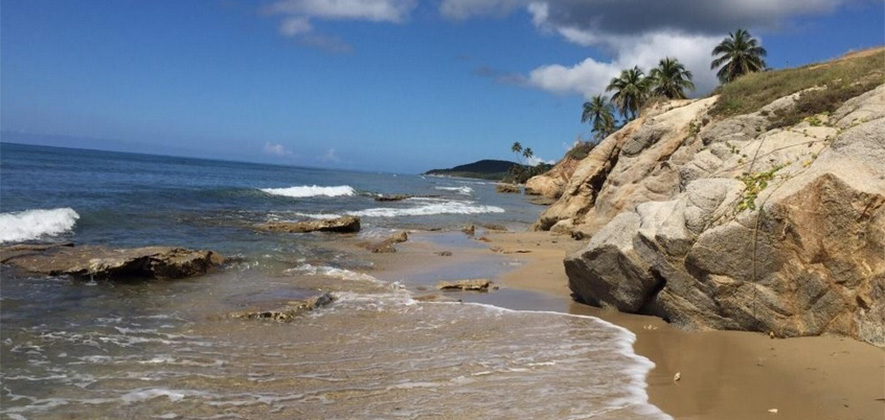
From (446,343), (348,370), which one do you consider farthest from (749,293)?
(348,370)

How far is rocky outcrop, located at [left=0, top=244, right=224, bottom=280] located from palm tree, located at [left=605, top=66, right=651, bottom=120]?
58.4 m

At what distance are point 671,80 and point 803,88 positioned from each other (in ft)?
160

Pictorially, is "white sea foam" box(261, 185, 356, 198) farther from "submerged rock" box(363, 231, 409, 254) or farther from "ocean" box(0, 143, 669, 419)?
"ocean" box(0, 143, 669, 419)

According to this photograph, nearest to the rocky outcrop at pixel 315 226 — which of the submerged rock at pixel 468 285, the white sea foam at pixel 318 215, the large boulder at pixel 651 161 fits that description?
the white sea foam at pixel 318 215

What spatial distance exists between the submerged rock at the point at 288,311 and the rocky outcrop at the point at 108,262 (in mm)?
4453

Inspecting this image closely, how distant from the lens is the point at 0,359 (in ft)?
25.6

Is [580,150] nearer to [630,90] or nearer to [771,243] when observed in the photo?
[630,90]

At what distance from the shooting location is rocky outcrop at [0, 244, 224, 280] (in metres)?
13.5

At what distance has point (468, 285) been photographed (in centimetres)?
1373

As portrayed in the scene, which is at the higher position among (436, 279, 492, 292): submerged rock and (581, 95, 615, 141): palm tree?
(581, 95, 615, 141): palm tree

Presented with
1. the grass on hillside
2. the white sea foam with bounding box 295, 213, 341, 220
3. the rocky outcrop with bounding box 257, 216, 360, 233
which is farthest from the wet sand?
the white sea foam with bounding box 295, 213, 341, 220

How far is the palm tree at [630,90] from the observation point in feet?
214

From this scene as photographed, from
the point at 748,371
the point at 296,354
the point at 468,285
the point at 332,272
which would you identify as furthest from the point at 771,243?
the point at 332,272

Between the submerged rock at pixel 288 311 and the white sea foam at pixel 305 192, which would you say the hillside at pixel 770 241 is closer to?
the submerged rock at pixel 288 311
